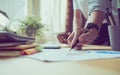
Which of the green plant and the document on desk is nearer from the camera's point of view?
the document on desk

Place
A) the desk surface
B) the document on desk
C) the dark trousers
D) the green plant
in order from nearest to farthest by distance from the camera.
Result: the desk surface, the document on desk, the dark trousers, the green plant


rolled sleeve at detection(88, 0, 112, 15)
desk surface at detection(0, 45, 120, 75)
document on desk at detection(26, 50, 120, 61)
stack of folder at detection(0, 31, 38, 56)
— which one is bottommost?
document on desk at detection(26, 50, 120, 61)

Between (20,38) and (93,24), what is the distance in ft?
0.91

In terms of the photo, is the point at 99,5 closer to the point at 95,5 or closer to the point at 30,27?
the point at 95,5

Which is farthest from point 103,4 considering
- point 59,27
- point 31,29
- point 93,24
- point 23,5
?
point 23,5

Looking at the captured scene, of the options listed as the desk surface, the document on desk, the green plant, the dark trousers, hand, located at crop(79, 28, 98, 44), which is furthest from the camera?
the green plant

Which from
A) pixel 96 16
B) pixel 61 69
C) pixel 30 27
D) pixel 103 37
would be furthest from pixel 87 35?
pixel 30 27

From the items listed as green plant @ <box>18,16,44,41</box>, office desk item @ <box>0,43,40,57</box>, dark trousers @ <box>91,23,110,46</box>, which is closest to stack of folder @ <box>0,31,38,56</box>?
office desk item @ <box>0,43,40,57</box>

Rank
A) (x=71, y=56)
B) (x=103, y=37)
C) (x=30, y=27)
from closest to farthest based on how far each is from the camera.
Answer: (x=71, y=56)
(x=103, y=37)
(x=30, y=27)

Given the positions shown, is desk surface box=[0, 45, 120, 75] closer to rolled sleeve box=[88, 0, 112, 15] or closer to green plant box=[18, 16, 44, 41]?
rolled sleeve box=[88, 0, 112, 15]

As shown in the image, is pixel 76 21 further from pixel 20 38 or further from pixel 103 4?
pixel 20 38

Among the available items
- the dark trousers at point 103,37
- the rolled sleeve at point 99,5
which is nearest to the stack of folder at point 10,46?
the rolled sleeve at point 99,5

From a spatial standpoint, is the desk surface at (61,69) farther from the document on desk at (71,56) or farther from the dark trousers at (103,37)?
the dark trousers at (103,37)

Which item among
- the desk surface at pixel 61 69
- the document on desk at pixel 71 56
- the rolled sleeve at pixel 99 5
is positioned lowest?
the document on desk at pixel 71 56
